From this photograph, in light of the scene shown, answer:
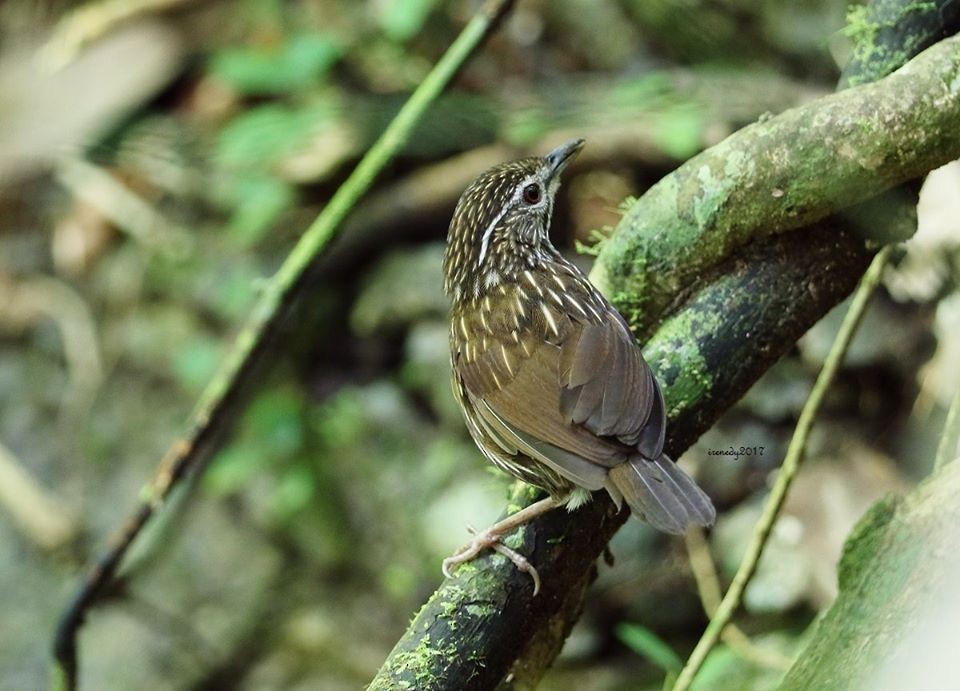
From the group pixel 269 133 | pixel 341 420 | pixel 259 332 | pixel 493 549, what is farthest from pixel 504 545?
pixel 269 133

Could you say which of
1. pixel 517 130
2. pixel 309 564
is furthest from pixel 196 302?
pixel 517 130

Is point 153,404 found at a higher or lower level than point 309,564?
higher

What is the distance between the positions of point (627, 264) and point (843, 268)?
51 cm

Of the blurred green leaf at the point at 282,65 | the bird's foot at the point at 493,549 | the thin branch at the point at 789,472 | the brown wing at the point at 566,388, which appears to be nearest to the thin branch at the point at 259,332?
the brown wing at the point at 566,388

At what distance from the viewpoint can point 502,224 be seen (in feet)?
10.3

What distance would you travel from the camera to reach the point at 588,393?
2482 millimetres

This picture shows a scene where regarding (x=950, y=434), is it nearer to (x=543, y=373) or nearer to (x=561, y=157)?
(x=543, y=373)

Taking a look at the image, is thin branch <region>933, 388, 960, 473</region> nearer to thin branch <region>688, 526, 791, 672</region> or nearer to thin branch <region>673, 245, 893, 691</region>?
thin branch <region>673, 245, 893, 691</region>

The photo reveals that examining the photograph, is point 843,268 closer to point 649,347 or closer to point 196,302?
point 649,347

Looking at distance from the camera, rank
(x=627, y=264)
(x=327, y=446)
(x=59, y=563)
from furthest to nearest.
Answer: (x=59, y=563)
(x=327, y=446)
(x=627, y=264)

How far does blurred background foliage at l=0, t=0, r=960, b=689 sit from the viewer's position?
4914 mm

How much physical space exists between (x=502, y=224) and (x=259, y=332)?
100cm

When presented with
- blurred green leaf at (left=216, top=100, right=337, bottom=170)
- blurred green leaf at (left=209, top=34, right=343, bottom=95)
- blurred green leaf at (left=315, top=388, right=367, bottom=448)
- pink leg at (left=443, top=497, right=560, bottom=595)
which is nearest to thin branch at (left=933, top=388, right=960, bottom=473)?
pink leg at (left=443, top=497, right=560, bottom=595)

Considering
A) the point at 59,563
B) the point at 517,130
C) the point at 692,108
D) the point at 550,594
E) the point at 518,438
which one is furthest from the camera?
the point at 59,563
